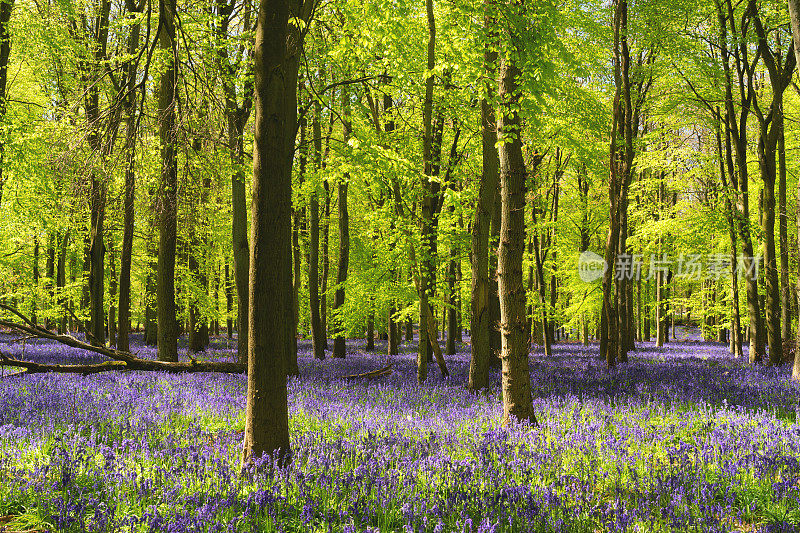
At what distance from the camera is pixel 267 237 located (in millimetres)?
4078

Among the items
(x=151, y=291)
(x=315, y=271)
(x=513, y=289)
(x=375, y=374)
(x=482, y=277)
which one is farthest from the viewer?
(x=151, y=291)

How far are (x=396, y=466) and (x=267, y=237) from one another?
2.30 meters

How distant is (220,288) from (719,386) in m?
25.7

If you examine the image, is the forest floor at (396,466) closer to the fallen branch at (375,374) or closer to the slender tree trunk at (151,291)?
the fallen branch at (375,374)

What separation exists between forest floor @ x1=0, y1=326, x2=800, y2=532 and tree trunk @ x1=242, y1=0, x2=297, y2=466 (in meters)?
0.50

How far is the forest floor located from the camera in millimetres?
3318

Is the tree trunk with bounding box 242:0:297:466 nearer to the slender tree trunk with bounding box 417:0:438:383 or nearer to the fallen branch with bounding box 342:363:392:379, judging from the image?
the slender tree trunk with bounding box 417:0:438:383

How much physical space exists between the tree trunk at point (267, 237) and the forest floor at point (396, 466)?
0.50m

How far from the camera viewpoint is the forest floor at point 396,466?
3.32 m

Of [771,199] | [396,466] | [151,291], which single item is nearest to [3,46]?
[151,291]

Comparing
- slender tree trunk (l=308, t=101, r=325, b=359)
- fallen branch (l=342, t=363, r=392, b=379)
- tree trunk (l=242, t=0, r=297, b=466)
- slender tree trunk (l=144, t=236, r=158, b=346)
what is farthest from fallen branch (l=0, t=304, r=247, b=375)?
slender tree trunk (l=144, t=236, r=158, b=346)

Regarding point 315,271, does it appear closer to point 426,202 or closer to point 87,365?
point 426,202

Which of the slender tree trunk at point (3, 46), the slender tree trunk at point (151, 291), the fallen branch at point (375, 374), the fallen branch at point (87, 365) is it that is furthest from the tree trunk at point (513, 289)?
the slender tree trunk at point (151, 291)

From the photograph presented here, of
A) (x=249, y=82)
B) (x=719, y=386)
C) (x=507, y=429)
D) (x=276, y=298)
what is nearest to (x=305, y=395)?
(x=507, y=429)
